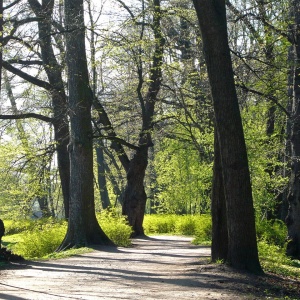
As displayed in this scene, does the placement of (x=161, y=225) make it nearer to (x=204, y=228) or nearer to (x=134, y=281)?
(x=204, y=228)

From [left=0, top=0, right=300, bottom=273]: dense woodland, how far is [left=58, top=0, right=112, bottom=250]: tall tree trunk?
3 centimetres

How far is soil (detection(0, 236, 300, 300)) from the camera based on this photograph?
877cm

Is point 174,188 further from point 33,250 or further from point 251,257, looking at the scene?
point 251,257

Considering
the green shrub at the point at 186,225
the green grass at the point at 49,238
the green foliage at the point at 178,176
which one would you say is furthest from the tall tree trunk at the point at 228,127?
the green foliage at the point at 178,176

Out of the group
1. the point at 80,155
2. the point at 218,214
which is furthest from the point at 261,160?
the point at 218,214

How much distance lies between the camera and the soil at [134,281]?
8.77 metres

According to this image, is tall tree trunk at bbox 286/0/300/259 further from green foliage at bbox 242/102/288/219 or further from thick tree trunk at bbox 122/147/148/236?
thick tree trunk at bbox 122/147/148/236

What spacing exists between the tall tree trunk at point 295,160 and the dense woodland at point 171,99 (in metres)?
0.04

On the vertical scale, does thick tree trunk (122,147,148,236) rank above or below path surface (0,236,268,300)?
above

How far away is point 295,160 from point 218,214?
4.93 m

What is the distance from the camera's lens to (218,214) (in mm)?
11891

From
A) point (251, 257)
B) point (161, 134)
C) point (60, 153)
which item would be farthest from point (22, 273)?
point (161, 134)

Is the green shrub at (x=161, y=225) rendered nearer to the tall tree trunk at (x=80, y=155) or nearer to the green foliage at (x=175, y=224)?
the green foliage at (x=175, y=224)

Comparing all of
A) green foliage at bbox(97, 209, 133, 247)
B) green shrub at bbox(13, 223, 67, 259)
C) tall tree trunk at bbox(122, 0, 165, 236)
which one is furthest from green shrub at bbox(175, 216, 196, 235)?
green shrub at bbox(13, 223, 67, 259)
